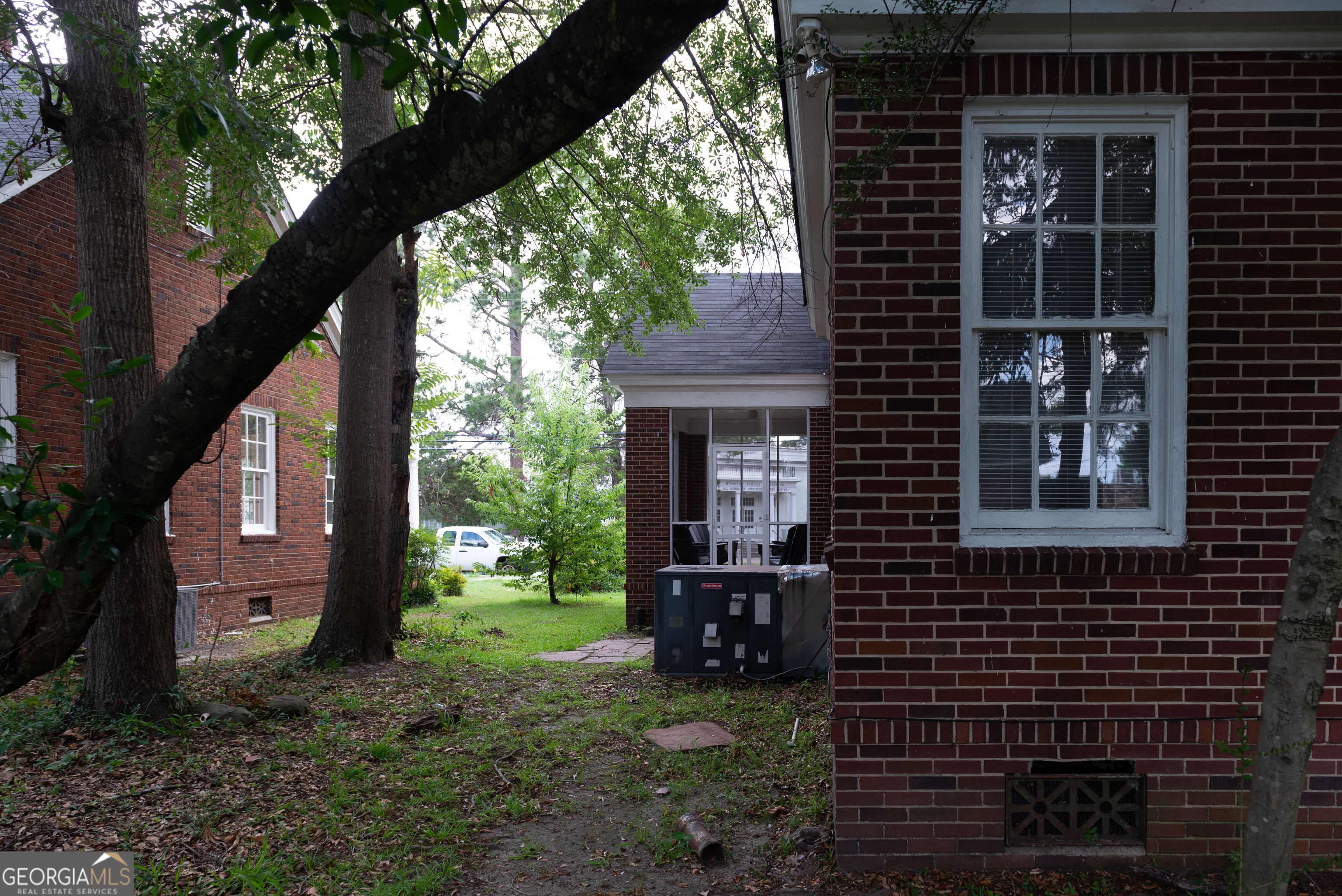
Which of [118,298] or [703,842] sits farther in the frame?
[118,298]

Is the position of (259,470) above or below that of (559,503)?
above

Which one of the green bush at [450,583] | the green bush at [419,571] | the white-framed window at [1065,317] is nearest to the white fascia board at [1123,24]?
the white-framed window at [1065,317]

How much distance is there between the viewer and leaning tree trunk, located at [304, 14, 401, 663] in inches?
352

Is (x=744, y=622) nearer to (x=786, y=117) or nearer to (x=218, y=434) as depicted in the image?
(x=786, y=117)

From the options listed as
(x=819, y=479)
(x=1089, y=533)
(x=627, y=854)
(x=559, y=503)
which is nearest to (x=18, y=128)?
(x=559, y=503)

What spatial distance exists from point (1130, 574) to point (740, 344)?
1026cm

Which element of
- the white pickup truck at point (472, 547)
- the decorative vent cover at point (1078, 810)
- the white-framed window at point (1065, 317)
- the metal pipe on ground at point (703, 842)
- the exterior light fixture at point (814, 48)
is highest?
the exterior light fixture at point (814, 48)

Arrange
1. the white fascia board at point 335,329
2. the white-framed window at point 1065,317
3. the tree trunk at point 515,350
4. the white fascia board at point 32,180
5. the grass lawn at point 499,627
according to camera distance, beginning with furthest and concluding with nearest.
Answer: the tree trunk at point 515,350
the white fascia board at point 335,329
the grass lawn at point 499,627
the white fascia board at point 32,180
the white-framed window at point 1065,317

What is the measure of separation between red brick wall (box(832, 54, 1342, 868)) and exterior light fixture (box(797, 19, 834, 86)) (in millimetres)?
219

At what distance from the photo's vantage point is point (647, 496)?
1295 cm

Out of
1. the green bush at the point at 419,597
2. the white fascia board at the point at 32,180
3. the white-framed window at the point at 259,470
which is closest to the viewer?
the white fascia board at the point at 32,180

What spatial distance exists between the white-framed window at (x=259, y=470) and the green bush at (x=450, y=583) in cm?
480

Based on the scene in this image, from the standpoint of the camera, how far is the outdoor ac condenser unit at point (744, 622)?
28.6 feet

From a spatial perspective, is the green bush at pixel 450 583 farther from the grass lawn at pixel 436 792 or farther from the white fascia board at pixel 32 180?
the white fascia board at pixel 32 180
